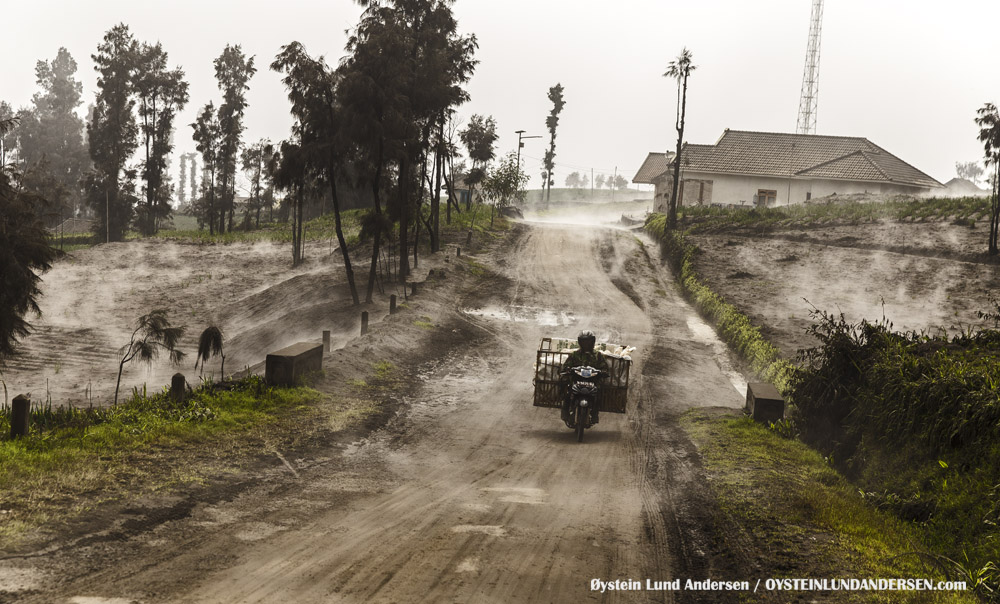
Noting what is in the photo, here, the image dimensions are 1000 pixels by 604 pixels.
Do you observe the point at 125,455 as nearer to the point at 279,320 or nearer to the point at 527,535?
the point at 527,535

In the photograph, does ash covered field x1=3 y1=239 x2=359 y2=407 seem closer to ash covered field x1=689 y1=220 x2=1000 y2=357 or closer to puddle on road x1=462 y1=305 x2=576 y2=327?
puddle on road x1=462 y1=305 x2=576 y2=327

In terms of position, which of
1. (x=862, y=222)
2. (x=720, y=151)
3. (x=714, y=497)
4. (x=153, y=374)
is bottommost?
(x=153, y=374)

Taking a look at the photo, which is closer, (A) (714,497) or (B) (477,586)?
(B) (477,586)

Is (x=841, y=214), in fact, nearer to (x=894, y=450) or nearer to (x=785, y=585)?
(x=894, y=450)

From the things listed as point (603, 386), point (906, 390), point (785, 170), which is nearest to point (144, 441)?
point (603, 386)

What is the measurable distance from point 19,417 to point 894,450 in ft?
41.9

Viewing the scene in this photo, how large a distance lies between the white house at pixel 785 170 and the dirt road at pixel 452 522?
148 feet

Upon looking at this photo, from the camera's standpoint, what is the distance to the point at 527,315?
102 feet

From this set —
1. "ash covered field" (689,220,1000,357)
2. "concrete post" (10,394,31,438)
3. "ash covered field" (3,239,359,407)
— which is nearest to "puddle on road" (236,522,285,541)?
"concrete post" (10,394,31,438)

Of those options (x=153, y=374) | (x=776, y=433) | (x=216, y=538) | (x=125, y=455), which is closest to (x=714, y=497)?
(x=776, y=433)

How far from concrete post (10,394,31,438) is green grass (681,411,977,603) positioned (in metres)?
10.0

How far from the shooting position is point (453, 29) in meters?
35.3

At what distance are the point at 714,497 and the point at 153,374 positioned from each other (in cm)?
2096

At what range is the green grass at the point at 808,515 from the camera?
7904 millimetres
